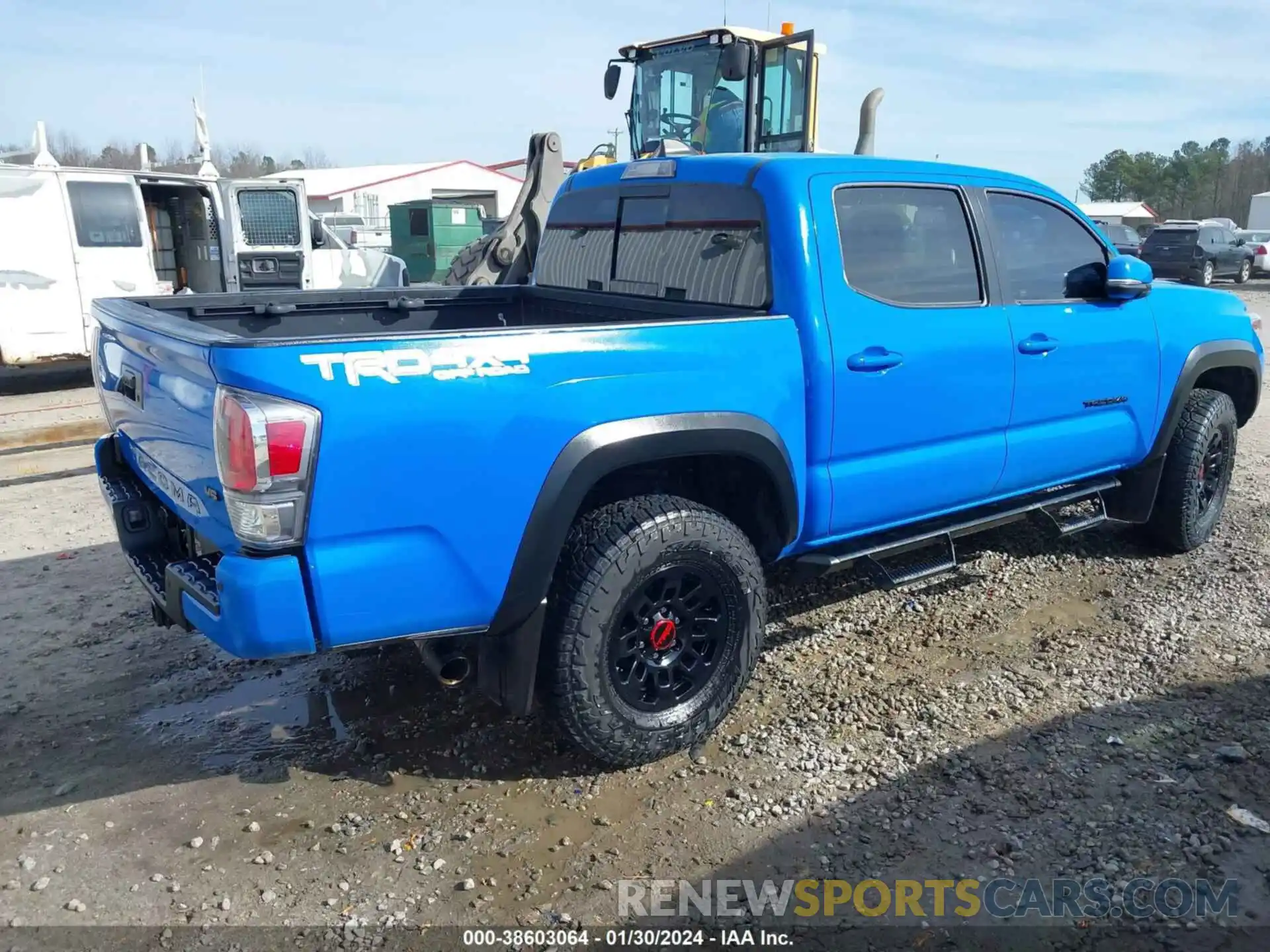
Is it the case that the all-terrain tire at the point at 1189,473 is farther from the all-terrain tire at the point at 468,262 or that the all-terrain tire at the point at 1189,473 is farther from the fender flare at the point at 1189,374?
the all-terrain tire at the point at 468,262

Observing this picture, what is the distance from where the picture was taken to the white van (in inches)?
382

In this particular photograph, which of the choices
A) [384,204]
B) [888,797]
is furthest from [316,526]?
[384,204]

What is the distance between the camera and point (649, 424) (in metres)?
2.99

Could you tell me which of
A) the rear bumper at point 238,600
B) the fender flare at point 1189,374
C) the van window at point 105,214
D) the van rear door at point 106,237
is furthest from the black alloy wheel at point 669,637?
the van window at point 105,214

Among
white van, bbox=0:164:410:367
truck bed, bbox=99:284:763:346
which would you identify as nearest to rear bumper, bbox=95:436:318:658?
truck bed, bbox=99:284:763:346

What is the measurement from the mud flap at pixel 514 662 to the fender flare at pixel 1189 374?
11.6ft

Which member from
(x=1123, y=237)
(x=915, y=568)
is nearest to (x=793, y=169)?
(x=915, y=568)

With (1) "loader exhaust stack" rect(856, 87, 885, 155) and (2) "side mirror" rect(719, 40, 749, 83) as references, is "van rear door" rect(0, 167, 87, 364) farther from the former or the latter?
(1) "loader exhaust stack" rect(856, 87, 885, 155)

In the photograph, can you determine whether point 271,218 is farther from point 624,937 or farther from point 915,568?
point 624,937

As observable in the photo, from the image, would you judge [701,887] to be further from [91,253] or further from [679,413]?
[91,253]

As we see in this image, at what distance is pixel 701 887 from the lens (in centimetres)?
272

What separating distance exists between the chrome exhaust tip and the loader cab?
23.5ft

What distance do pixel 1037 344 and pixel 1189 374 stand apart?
1.36 m

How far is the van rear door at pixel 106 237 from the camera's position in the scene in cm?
998
